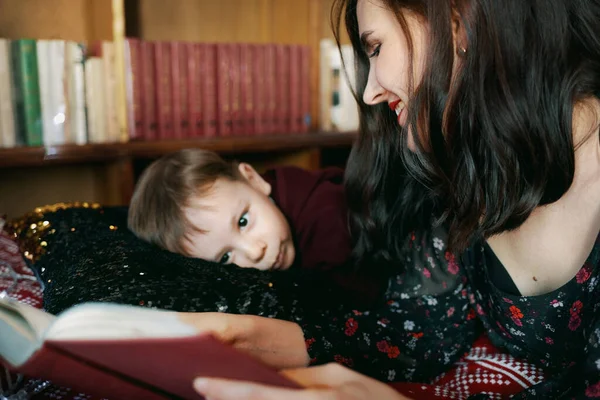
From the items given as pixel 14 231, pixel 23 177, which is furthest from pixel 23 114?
pixel 14 231

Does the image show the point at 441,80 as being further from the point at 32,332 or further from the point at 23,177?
the point at 23,177

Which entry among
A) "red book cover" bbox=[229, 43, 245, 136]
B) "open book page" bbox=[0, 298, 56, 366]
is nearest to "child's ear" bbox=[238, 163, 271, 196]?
"red book cover" bbox=[229, 43, 245, 136]

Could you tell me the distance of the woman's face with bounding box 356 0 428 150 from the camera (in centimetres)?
81

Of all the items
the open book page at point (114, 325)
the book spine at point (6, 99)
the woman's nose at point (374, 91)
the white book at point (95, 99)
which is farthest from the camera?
the white book at point (95, 99)

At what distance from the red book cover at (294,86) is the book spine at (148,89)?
52cm

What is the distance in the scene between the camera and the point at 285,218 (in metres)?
1.35

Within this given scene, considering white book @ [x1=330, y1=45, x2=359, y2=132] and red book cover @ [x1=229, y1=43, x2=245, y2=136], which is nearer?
red book cover @ [x1=229, y1=43, x2=245, y2=136]

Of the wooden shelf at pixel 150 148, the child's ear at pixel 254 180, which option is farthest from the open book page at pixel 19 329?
the wooden shelf at pixel 150 148

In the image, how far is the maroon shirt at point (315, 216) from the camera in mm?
1283

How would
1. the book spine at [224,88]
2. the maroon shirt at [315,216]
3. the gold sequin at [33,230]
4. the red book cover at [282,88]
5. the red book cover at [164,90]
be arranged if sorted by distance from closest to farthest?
the gold sequin at [33,230] < the maroon shirt at [315,216] < the red book cover at [164,90] < the book spine at [224,88] < the red book cover at [282,88]

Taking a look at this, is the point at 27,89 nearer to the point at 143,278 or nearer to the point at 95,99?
the point at 95,99

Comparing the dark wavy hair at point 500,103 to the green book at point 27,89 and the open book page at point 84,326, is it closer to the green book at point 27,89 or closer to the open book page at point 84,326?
the open book page at point 84,326

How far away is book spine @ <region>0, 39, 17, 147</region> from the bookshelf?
5 centimetres

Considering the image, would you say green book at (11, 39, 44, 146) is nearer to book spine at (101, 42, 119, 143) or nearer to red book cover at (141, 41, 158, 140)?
book spine at (101, 42, 119, 143)
